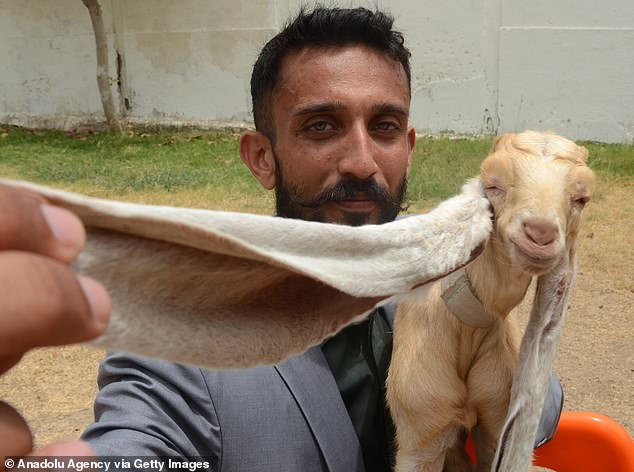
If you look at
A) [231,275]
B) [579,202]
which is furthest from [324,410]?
[231,275]

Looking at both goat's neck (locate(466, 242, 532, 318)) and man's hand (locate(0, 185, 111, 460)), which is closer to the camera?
man's hand (locate(0, 185, 111, 460))

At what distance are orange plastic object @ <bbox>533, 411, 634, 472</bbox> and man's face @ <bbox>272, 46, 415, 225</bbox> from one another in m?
1.02

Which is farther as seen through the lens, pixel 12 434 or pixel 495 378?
pixel 495 378

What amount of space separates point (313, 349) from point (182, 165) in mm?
7303

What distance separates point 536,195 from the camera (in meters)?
1.32

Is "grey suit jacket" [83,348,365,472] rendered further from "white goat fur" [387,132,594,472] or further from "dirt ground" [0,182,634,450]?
"dirt ground" [0,182,634,450]

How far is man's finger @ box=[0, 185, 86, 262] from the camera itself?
1.80 ft

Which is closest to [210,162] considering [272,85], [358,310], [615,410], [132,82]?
[132,82]

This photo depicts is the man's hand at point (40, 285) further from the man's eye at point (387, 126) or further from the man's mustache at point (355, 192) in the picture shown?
the man's eye at point (387, 126)

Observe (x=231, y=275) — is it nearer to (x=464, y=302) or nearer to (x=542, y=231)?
(x=542, y=231)

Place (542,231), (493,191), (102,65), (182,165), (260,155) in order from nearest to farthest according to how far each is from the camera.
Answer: (542,231) → (493,191) → (260,155) → (182,165) → (102,65)

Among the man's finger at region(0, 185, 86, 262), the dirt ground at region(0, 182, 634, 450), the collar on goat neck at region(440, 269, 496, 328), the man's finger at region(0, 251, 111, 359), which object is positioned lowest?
the dirt ground at region(0, 182, 634, 450)

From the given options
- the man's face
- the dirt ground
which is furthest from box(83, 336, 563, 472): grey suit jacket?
the dirt ground

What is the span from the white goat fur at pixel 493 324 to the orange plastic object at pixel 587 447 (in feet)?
1.56
